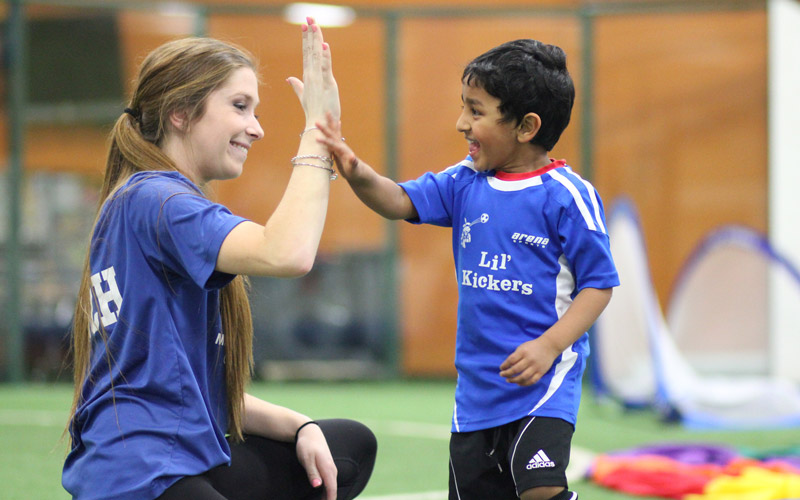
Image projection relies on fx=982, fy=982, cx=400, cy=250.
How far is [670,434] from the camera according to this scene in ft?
17.0

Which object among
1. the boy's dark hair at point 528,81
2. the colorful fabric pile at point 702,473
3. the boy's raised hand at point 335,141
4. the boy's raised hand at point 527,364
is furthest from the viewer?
the colorful fabric pile at point 702,473

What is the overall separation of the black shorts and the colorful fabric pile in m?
1.46

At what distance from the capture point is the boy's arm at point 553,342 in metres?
2.12

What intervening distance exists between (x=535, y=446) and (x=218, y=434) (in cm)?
69

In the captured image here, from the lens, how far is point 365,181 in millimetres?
2178

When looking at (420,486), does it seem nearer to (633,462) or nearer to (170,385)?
(633,462)

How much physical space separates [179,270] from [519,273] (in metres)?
0.79

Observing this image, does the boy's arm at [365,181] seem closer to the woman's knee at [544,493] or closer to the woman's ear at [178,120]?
the woman's ear at [178,120]

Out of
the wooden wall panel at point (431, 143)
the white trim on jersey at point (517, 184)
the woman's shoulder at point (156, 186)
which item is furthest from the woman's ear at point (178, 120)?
the wooden wall panel at point (431, 143)

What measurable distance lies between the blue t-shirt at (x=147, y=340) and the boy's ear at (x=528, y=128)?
29.6 inches

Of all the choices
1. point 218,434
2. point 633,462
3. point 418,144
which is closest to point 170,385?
point 218,434

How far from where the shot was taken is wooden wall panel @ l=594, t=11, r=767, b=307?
24.6 ft

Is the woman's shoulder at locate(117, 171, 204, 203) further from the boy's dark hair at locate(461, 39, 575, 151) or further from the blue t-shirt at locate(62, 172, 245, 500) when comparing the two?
the boy's dark hair at locate(461, 39, 575, 151)

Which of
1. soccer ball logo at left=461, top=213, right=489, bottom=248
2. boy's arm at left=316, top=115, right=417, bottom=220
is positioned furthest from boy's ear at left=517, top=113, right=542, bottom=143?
boy's arm at left=316, top=115, right=417, bottom=220
